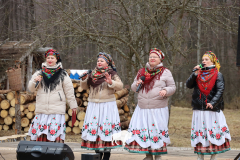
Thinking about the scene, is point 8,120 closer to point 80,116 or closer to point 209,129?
point 80,116

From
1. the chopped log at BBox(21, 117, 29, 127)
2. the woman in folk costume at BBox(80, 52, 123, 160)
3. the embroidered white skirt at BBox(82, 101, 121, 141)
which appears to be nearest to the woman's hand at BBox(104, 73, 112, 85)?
the woman in folk costume at BBox(80, 52, 123, 160)

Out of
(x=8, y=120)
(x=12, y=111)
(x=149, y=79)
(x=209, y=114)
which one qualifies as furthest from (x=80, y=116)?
(x=209, y=114)

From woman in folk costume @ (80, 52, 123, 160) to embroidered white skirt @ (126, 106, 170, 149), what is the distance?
34 cm

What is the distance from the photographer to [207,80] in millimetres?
4969

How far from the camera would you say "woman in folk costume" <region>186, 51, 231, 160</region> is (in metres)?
4.89

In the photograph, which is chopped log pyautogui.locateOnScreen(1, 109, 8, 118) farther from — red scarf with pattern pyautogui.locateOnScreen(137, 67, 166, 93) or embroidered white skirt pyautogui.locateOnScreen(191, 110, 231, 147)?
embroidered white skirt pyautogui.locateOnScreen(191, 110, 231, 147)

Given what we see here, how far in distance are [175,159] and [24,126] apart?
→ 550 centimetres

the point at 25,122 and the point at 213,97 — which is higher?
the point at 213,97

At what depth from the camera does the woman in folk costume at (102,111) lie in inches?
199

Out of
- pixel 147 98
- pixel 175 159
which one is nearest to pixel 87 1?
pixel 147 98

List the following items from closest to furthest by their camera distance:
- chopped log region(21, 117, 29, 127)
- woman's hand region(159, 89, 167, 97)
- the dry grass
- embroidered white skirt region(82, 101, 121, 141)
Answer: woman's hand region(159, 89, 167, 97) → embroidered white skirt region(82, 101, 121, 141) → the dry grass → chopped log region(21, 117, 29, 127)

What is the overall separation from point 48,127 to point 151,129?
1504 millimetres

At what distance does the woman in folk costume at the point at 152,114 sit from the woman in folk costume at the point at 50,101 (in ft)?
3.37

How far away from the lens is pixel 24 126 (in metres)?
9.42
